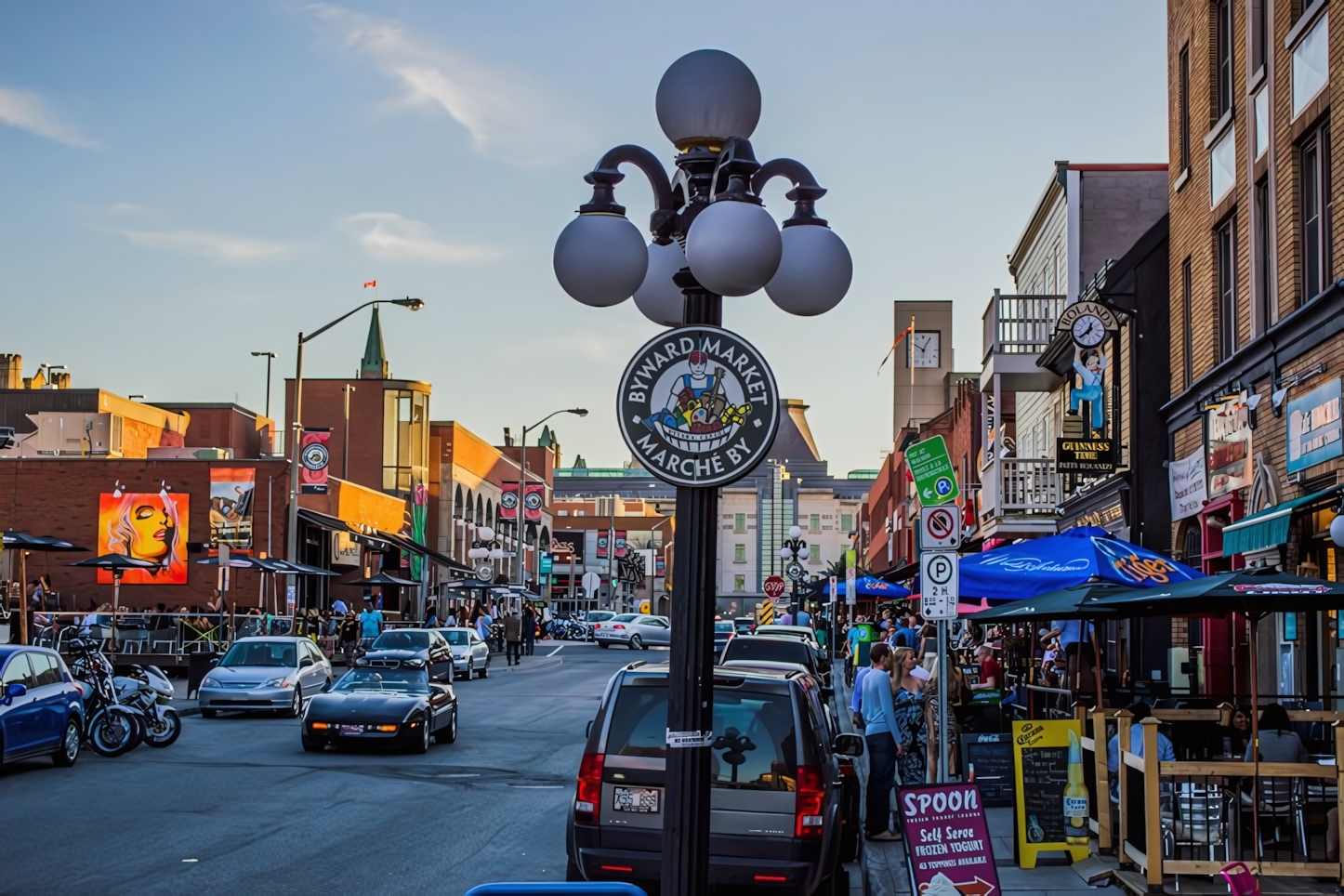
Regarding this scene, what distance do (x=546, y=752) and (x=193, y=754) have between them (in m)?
4.68

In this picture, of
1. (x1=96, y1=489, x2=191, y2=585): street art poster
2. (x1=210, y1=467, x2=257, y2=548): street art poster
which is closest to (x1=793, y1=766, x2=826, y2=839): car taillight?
(x1=210, y1=467, x2=257, y2=548): street art poster

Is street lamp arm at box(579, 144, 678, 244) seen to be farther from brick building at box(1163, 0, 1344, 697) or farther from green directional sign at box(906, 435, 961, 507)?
brick building at box(1163, 0, 1344, 697)

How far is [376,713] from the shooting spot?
68.0 ft

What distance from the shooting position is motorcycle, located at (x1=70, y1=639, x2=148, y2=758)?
19.8 metres

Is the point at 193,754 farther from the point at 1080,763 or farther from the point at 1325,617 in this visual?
the point at 1325,617

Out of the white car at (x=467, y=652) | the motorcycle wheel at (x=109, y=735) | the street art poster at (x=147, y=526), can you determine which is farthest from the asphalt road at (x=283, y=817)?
the street art poster at (x=147, y=526)

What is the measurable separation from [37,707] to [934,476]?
1133cm

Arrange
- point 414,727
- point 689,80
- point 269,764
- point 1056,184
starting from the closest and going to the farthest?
point 689,80
point 269,764
point 414,727
point 1056,184

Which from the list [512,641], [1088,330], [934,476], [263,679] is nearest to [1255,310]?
[1088,330]

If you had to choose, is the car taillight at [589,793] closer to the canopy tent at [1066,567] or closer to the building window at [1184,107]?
the canopy tent at [1066,567]

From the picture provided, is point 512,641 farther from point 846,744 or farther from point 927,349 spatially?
point 927,349

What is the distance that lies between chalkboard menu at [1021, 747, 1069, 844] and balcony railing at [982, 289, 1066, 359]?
59.0 ft

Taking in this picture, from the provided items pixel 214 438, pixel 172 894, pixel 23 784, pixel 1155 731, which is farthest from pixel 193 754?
pixel 214 438

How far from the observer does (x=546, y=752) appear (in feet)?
70.6
